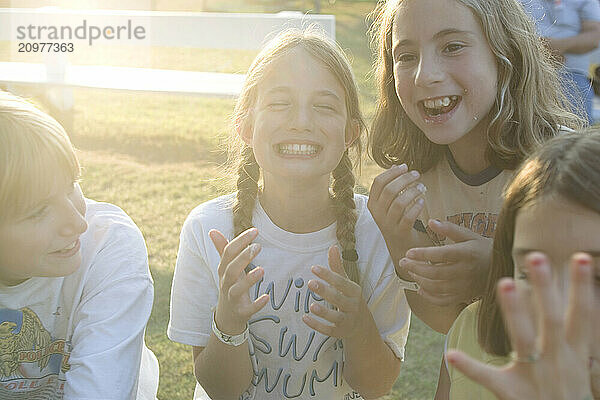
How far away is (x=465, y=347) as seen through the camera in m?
1.30

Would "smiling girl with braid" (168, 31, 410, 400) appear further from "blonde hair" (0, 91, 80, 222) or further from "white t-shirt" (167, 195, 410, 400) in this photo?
"blonde hair" (0, 91, 80, 222)

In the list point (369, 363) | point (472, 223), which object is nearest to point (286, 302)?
point (369, 363)

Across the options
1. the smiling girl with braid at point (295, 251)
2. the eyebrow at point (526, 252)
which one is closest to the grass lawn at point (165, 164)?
the smiling girl with braid at point (295, 251)

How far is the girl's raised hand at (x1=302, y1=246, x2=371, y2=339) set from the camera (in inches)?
50.4

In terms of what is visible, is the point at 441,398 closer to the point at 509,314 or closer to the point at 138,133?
the point at 509,314

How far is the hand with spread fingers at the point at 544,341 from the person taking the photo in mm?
699

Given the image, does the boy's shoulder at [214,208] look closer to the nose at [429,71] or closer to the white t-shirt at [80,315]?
the white t-shirt at [80,315]

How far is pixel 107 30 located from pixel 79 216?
7.03 feet

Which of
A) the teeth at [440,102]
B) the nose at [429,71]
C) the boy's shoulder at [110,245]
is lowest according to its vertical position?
the boy's shoulder at [110,245]

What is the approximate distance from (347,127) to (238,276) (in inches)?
18.8

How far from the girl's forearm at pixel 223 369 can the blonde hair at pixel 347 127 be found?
0.26m

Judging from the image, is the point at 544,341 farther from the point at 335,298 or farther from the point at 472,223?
the point at 472,223

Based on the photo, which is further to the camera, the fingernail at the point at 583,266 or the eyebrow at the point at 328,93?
the eyebrow at the point at 328,93

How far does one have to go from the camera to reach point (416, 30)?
1464 mm
